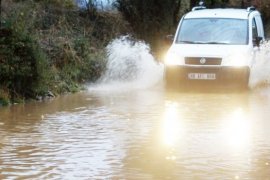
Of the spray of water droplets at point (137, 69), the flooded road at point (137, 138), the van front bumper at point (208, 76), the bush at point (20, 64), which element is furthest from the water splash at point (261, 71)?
the bush at point (20, 64)

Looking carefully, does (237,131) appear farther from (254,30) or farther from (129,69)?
(129,69)

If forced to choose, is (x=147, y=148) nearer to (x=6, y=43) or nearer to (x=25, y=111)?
(x=25, y=111)

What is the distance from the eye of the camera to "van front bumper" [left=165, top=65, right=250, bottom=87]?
17.2m

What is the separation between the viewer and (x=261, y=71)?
760 inches

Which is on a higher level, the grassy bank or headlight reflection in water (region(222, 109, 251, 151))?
the grassy bank

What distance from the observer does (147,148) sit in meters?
9.42

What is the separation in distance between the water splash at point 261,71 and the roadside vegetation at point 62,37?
4.04m

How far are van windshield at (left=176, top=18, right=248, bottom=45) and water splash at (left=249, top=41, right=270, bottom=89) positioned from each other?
35.3 inches

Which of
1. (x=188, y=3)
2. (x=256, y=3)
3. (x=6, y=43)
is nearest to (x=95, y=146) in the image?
(x=6, y=43)

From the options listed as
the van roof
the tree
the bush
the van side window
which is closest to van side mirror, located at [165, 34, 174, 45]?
the van roof

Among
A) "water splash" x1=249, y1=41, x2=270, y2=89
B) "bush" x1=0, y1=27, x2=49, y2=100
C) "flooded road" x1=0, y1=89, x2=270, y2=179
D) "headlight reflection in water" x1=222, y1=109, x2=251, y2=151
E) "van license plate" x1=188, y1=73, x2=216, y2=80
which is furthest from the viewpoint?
"water splash" x1=249, y1=41, x2=270, y2=89

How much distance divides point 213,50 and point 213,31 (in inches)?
53.0

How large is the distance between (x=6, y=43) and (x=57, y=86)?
7.96 feet

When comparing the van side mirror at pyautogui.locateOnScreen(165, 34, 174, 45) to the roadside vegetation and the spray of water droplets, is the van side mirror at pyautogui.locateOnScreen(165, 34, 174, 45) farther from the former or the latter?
the roadside vegetation
